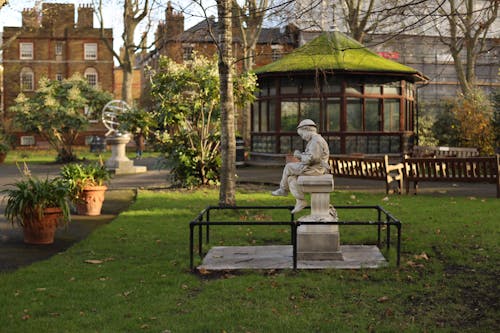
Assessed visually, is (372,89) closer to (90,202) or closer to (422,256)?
(90,202)

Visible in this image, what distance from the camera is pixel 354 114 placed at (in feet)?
84.5

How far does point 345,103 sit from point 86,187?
1504 centimetres

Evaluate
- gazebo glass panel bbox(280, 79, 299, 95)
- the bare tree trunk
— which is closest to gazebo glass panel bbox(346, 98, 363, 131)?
gazebo glass panel bbox(280, 79, 299, 95)

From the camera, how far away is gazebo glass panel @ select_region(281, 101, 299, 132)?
26156 mm

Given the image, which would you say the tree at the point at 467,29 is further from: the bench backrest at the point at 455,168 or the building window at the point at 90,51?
the building window at the point at 90,51

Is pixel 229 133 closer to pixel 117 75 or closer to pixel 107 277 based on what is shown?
pixel 107 277

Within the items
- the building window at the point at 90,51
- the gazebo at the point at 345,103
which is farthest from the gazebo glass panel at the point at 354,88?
the building window at the point at 90,51

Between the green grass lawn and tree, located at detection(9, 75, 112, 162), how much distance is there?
22.5 metres

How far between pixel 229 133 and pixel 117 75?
74.7m

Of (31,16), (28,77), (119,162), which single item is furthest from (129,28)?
(28,77)

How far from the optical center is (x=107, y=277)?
7.16m

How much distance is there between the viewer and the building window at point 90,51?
5906 cm

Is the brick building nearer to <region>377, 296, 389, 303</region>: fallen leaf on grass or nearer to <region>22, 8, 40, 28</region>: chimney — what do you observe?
<region>22, 8, 40, 28</region>: chimney

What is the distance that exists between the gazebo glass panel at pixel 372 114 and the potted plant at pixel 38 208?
18.1 m
